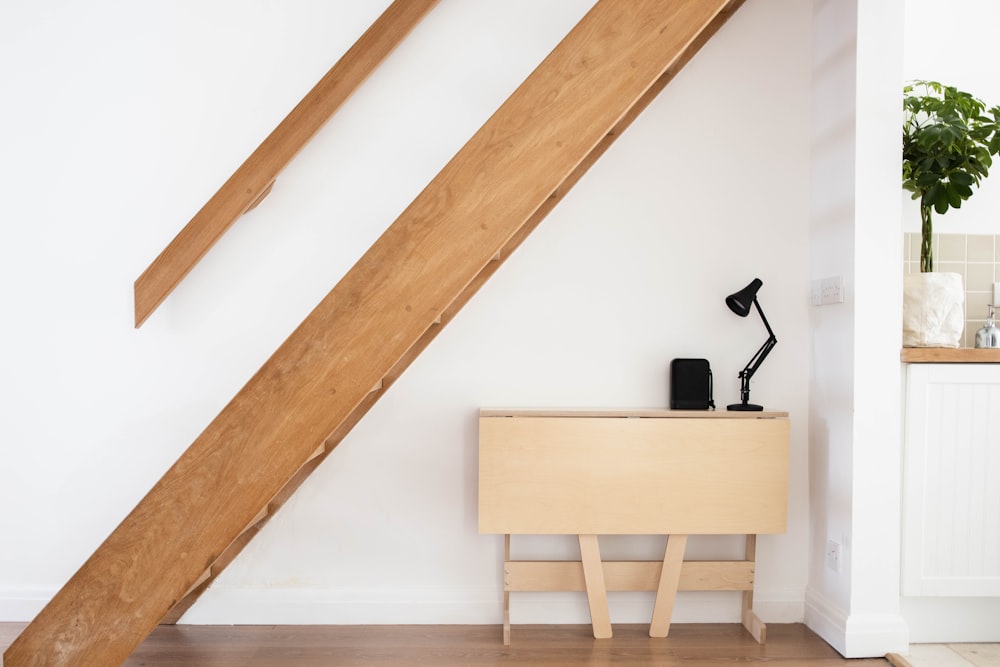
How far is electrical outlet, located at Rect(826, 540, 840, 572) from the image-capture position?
2.42 meters

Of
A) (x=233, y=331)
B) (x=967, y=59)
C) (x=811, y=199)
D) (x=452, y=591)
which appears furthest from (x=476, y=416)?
(x=967, y=59)

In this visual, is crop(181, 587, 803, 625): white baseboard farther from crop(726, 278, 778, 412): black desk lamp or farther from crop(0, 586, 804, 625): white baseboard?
crop(726, 278, 778, 412): black desk lamp

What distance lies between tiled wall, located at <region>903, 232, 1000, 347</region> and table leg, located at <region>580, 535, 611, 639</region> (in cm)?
148

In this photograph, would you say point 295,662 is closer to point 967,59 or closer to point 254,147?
point 254,147

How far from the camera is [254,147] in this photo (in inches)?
101

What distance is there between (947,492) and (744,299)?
82 centimetres

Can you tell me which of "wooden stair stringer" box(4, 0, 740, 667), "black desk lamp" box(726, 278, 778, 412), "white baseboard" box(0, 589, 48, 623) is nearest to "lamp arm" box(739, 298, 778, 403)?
"black desk lamp" box(726, 278, 778, 412)

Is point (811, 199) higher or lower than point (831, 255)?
higher

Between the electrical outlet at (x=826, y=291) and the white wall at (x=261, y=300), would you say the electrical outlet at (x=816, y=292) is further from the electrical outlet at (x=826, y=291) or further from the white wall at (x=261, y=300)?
the white wall at (x=261, y=300)

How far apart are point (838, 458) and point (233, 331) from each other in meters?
1.95

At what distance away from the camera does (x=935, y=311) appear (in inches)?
93.4

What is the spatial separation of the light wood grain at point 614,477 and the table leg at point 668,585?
0.12 meters

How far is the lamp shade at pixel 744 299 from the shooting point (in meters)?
2.50

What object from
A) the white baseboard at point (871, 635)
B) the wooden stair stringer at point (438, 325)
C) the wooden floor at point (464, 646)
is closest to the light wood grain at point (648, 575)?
the wooden floor at point (464, 646)
